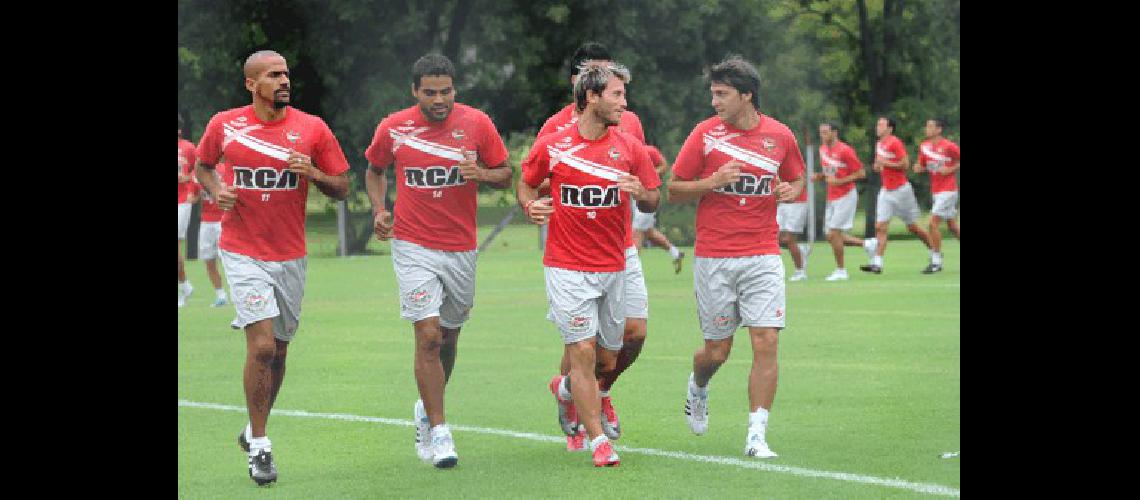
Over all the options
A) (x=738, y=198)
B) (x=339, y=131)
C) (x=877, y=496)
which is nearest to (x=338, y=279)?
(x=339, y=131)

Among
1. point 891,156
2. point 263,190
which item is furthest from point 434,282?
point 891,156

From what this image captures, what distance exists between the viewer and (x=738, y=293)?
10695 millimetres

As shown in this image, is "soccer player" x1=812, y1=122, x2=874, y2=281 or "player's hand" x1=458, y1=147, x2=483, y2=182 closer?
"player's hand" x1=458, y1=147, x2=483, y2=182

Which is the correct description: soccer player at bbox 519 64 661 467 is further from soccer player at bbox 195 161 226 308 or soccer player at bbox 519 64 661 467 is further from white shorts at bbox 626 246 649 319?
soccer player at bbox 195 161 226 308

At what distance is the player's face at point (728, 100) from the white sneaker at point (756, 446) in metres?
1.80

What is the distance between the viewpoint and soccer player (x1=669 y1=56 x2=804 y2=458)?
10.4 meters

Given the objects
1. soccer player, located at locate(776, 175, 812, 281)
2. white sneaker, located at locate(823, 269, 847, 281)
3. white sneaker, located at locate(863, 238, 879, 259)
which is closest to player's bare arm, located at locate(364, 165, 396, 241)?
soccer player, located at locate(776, 175, 812, 281)

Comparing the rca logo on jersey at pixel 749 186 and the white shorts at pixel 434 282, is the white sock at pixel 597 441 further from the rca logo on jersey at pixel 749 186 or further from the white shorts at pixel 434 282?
the rca logo on jersey at pixel 749 186

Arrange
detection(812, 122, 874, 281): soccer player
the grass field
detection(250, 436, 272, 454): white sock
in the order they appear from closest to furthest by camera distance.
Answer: the grass field → detection(250, 436, 272, 454): white sock → detection(812, 122, 874, 281): soccer player

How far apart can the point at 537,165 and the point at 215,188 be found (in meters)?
1.75

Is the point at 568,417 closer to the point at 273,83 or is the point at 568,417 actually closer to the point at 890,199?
the point at 273,83

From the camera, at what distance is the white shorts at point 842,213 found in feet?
87.4

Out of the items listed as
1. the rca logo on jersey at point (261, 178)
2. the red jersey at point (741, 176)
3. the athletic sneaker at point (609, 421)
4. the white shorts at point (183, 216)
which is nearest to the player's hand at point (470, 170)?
the rca logo on jersey at point (261, 178)
